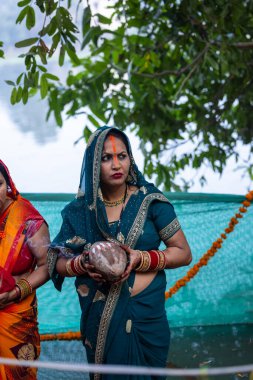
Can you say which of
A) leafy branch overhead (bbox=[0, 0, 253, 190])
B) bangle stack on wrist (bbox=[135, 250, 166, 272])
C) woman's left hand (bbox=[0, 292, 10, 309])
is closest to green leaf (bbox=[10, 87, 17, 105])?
leafy branch overhead (bbox=[0, 0, 253, 190])

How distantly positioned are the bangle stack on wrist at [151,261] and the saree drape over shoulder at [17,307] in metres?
0.67

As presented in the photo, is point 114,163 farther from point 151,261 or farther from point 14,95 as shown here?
point 14,95

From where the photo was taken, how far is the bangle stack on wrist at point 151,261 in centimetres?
333

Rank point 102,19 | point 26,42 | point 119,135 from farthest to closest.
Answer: point 102,19
point 26,42
point 119,135

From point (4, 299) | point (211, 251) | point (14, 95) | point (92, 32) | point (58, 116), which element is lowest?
point (211, 251)

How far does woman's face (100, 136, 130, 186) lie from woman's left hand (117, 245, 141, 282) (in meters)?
0.36

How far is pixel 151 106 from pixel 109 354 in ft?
15.2

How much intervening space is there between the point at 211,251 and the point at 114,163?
1.91 m

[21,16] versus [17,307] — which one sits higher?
[21,16]

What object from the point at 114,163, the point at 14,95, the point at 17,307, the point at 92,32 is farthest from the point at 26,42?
the point at 17,307

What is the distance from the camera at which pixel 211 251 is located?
517 cm

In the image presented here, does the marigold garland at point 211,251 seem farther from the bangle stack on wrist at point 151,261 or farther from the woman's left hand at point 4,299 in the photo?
the woman's left hand at point 4,299

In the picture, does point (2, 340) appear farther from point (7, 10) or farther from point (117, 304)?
point (7, 10)

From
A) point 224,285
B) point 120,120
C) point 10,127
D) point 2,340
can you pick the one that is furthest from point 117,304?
point 10,127
